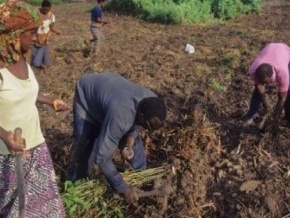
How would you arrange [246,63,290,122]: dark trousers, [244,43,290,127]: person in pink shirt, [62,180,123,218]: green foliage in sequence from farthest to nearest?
[246,63,290,122]: dark trousers → [244,43,290,127]: person in pink shirt → [62,180,123,218]: green foliage

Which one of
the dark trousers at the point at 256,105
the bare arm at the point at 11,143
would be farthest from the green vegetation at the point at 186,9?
the bare arm at the point at 11,143

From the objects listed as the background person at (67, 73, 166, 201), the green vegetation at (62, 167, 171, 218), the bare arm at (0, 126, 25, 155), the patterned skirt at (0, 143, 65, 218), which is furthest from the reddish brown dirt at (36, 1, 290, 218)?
the bare arm at (0, 126, 25, 155)

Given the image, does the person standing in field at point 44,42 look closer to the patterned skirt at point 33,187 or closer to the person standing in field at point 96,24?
the person standing in field at point 96,24

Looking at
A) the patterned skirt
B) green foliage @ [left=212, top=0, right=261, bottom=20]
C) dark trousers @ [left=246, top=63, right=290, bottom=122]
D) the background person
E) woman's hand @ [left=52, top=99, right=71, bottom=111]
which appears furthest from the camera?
green foliage @ [left=212, top=0, right=261, bottom=20]

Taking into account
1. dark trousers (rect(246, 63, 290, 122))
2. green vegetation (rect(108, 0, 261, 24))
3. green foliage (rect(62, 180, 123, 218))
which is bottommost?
green vegetation (rect(108, 0, 261, 24))

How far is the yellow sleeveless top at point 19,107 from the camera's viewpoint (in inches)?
130

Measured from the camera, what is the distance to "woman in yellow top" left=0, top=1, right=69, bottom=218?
3.24m

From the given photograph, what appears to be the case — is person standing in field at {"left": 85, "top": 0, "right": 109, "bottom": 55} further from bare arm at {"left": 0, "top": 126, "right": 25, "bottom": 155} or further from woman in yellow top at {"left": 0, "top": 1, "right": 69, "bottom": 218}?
bare arm at {"left": 0, "top": 126, "right": 25, "bottom": 155}

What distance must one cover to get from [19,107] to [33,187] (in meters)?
0.63

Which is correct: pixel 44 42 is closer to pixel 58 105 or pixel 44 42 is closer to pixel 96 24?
pixel 96 24

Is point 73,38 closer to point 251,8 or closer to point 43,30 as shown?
point 43,30

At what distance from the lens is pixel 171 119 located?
20.4 feet

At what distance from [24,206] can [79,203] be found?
28.4 inches

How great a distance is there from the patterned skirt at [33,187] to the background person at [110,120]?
1.25 ft
